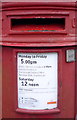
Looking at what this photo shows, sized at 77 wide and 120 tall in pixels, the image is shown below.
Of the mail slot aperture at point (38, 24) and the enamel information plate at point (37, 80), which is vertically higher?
the mail slot aperture at point (38, 24)

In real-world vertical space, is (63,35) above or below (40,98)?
above

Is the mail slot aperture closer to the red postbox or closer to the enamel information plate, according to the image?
the red postbox

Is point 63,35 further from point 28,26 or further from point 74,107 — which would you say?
point 74,107

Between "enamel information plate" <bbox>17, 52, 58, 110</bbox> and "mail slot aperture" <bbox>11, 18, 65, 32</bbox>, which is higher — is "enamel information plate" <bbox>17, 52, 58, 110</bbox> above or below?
below

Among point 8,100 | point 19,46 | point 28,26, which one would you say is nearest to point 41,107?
point 8,100

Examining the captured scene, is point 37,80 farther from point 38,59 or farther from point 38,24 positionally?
point 38,24

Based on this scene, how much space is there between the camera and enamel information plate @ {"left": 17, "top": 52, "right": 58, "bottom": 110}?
256cm

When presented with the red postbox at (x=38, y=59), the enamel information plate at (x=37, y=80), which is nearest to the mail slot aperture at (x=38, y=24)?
the red postbox at (x=38, y=59)

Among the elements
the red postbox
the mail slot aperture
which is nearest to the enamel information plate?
the red postbox

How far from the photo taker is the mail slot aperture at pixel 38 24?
2539 millimetres

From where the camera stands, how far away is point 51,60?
2580 mm

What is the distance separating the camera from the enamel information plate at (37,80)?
256cm

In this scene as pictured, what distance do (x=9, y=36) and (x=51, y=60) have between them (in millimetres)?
599

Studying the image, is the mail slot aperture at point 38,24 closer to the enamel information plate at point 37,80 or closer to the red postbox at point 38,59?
the red postbox at point 38,59
